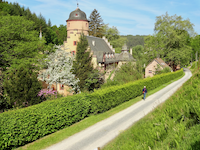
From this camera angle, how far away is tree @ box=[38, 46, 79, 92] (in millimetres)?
23562

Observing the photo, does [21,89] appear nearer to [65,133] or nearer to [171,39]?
[65,133]

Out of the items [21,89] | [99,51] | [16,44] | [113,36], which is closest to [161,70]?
[99,51]

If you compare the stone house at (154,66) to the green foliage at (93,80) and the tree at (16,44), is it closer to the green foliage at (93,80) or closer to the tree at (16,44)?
the green foliage at (93,80)

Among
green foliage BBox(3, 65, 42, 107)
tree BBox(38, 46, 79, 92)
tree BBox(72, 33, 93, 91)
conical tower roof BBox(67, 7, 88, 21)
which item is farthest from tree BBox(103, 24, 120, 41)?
green foliage BBox(3, 65, 42, 107)

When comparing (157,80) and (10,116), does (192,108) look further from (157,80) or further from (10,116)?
(157,80)

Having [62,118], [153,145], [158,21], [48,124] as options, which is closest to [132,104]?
[62,118]

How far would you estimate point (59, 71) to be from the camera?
78.8 feet

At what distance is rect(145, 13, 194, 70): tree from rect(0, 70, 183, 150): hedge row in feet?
142

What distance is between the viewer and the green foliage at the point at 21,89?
52.4ft

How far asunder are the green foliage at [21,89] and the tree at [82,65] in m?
9.66

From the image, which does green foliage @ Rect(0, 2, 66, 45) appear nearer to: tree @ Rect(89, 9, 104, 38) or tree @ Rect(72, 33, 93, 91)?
tree @ Rect(89, 9, 104, 38)

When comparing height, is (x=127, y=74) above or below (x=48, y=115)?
above

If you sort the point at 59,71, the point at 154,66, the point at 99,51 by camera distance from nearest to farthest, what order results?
the point at 59,71 → the point at 99,51 → the point at 154,66

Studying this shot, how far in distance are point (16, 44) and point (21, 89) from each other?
1115 centimetres
